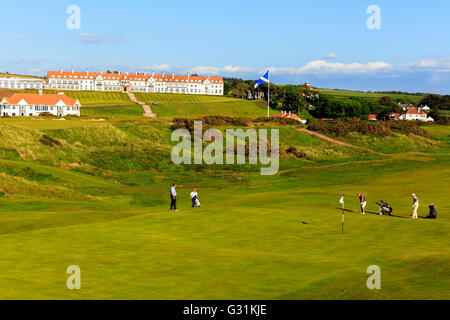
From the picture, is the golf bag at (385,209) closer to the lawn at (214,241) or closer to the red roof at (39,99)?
the lawn at (214,241)

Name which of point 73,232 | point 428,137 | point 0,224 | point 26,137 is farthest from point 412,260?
point 428,137

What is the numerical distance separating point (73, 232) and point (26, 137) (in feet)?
194

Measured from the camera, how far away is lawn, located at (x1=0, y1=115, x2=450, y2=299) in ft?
63.0

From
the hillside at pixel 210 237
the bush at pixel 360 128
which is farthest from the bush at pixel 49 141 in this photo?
the bush at pixel 360 128

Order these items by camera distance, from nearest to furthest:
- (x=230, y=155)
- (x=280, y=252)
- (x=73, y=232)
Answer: (x=280, y=252), (x=73, y=232), (x=230, y=155)

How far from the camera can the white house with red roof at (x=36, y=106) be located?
157500mm

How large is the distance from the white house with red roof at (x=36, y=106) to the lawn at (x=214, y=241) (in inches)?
3680

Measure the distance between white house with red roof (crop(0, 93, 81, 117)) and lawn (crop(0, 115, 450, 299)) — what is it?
93.5 m

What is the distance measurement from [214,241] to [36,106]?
145096mm

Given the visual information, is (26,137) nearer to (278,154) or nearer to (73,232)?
(278,154)

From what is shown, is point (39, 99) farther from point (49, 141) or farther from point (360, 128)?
point (360, 128)

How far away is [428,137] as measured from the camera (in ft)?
472

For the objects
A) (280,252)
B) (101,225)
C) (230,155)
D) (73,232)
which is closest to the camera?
(280,252)

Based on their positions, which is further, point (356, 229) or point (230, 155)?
point (230, 155)
